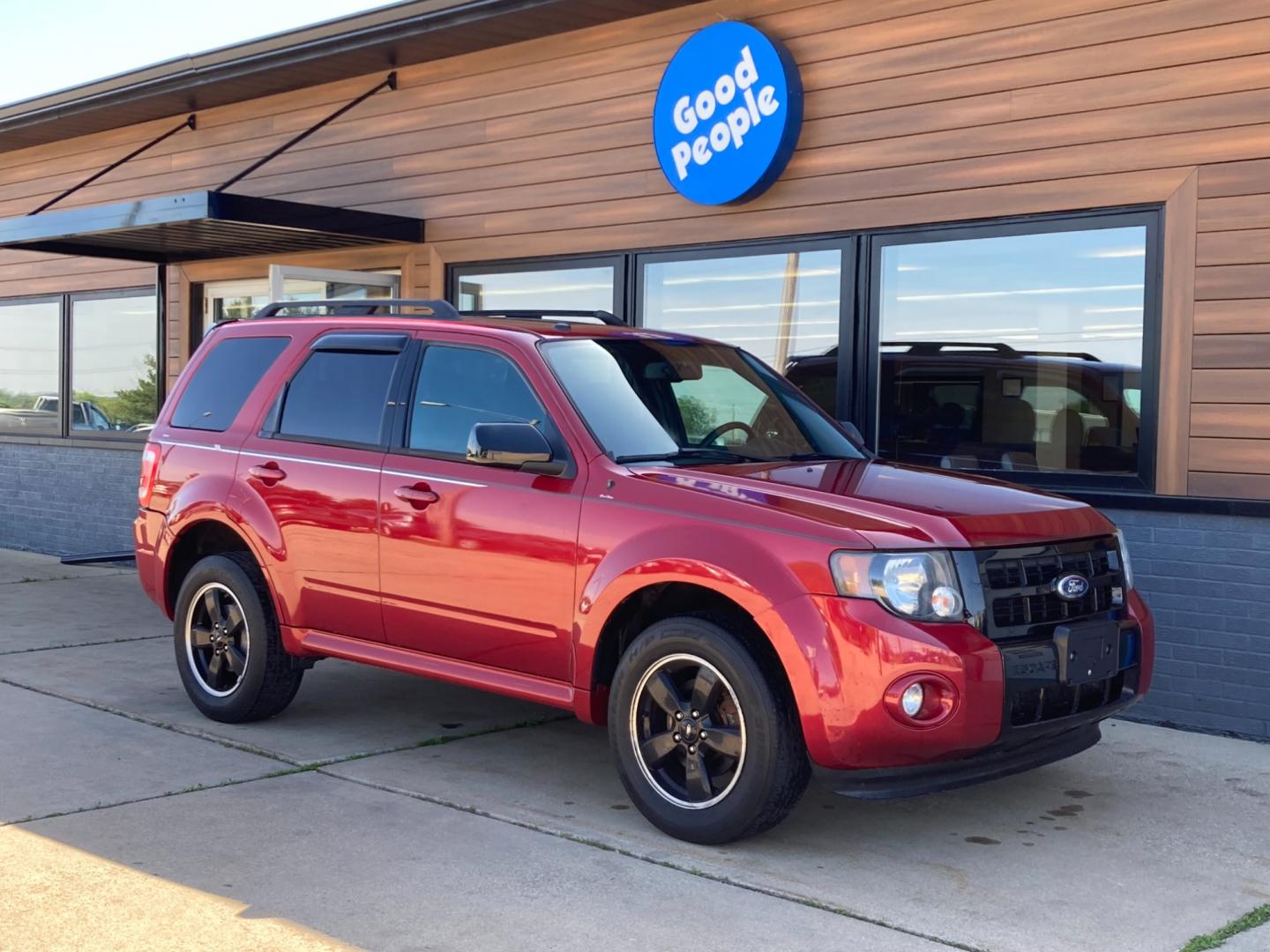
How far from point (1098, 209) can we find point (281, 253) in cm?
767

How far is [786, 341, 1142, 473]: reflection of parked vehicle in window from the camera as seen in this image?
7680 mm

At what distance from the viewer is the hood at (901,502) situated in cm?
479

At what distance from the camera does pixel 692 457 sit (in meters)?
5.64

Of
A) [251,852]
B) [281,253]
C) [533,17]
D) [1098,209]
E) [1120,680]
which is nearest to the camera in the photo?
[251,852]

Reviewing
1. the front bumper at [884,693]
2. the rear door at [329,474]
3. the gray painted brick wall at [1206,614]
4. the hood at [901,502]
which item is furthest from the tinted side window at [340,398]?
the gray painted brick wall at [1206,614]

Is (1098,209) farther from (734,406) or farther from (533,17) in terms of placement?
(533,17)

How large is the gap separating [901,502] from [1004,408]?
3349 mm

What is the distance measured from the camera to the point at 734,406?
634 cm

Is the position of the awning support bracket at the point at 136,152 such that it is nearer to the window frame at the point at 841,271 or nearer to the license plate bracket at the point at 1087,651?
the window frame at the point at 841,271

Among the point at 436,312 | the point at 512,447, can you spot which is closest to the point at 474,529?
the point at 512,447

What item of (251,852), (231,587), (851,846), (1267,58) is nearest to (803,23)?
(1267,58)

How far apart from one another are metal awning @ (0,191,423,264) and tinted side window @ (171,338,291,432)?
310 cm

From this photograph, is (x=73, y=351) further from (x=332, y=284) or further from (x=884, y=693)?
(x=884, y=693)

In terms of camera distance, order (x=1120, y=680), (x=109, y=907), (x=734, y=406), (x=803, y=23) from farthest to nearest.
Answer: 1. (x=803, y=23)
2. (x=734, y=406)
3. (x=1120, y=680)
4. (x=109, y=907)
